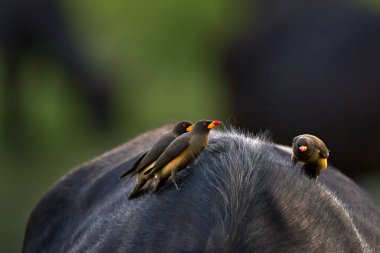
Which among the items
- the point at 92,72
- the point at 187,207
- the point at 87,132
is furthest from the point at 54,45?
the point at 187,207

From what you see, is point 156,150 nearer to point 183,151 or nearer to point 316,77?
point 183,151

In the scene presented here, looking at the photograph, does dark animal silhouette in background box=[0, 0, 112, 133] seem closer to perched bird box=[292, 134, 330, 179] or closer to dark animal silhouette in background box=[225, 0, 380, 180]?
dark animal silhouette in background box=[225, 0, 380, 180]

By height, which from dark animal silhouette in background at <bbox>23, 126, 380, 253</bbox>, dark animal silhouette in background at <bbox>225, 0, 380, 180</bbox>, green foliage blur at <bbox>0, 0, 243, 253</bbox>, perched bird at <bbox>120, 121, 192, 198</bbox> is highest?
perched bird at <bbox>120, 121, 192, 198</bbox>

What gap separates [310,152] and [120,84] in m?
10.3

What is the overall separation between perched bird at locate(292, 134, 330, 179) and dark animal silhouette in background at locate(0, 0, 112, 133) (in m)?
8.79

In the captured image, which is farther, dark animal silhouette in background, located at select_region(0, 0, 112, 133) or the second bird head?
dark animal silhouette in background, located at select_region(0, 0, 112, 133)

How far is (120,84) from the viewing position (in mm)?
12977

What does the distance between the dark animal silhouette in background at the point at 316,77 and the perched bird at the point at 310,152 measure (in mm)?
5054

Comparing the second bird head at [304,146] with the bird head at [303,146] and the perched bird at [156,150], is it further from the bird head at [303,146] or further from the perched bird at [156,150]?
the perched bird at [156,150]

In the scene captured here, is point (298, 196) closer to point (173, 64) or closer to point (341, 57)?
point (341, 57)

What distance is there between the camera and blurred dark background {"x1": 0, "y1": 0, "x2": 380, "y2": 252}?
27.1 ft

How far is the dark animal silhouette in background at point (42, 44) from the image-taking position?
1138cm

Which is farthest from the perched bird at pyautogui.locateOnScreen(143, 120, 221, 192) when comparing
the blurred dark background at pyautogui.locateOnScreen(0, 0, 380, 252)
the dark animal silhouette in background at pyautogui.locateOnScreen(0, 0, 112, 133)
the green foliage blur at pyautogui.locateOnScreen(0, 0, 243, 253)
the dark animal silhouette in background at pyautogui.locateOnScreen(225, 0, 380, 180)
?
the dark animal silhouette in background at pyautogui.locateOnScreen(0, 0, 112, 133)

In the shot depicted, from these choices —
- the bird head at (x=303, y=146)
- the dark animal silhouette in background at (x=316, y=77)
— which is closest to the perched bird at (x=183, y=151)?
the bird head at (x=303, y=146)
